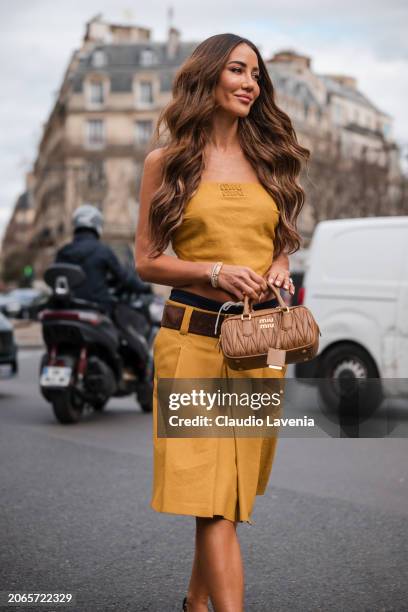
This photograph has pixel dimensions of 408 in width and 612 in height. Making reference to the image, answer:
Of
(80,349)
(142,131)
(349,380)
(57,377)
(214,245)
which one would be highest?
(142,131)

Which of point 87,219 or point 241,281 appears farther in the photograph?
point 87,219

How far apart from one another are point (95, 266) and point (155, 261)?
6.00m

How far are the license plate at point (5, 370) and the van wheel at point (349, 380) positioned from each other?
3.59m

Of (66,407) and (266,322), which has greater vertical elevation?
(266,322)

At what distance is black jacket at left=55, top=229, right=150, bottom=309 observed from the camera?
9.09m

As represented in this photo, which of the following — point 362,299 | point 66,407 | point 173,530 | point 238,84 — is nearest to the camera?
point 238,84

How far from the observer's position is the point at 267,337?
292cm

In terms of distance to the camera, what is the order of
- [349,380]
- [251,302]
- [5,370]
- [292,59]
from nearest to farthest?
[251,302], [349,380], [5,370], [292,59]

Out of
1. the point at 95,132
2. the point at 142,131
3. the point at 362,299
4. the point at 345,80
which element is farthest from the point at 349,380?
the point at 345,80

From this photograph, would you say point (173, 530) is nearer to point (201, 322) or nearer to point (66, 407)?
point (201, 322)

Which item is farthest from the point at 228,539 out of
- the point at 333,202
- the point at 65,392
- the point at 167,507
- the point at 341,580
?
the point at 333,202

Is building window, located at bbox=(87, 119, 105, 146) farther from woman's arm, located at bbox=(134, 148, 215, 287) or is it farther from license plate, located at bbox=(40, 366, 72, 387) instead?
woman's arm, located at bbox=(134, 148, 215, 287)

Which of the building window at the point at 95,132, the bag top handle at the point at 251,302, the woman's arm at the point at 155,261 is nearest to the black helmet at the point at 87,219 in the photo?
the woman's arm at the point at 155,261

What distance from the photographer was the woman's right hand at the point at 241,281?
9.75ft
